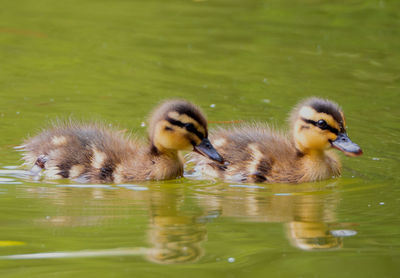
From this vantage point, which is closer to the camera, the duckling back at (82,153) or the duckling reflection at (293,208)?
the duckling reflection at (293,208)

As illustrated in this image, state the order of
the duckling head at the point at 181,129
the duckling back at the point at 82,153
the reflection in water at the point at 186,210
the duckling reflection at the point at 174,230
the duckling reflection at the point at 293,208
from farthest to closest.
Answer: the duckling back at the point at 82,153 → the duckling head at the point at 181,129 → the duckling reflection at the point at 293,208 → the reflection in water at the point at 186,210 → the duckling reflection at the point at 174,230

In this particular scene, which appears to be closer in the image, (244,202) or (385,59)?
(244,202)

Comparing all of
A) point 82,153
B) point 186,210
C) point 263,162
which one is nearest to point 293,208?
point 186,210

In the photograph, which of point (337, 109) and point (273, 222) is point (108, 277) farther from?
point (337, 109)

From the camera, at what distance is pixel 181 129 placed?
5.41 m

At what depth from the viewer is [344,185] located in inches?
217

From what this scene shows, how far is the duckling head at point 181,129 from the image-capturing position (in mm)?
5387

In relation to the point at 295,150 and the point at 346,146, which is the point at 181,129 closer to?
the point at 295,150

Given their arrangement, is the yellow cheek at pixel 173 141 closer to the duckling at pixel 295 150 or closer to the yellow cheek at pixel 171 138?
the yellow cheek at pixel 171 138

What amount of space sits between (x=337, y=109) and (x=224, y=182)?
91 cm

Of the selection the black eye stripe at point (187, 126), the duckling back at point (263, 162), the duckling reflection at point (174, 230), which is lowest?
the duckling reflection at point (174, 230)

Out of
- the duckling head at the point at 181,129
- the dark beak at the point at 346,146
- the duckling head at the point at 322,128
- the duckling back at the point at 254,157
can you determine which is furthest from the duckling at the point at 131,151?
the dark beak at the point at 346,146

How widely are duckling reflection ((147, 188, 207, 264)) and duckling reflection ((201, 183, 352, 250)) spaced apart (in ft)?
0.63

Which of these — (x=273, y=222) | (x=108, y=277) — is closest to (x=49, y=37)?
(x=273, y=222)
